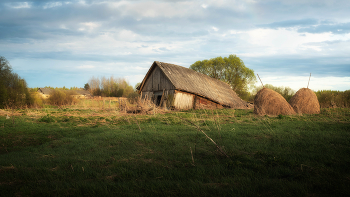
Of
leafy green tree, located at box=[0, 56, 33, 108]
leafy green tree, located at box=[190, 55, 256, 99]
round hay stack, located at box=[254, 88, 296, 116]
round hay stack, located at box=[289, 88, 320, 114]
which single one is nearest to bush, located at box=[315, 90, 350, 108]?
round hay stack, located at box=[289, 88, 320, 114]

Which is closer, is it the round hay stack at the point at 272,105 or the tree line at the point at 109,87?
the round hay stack at the point at 272,105

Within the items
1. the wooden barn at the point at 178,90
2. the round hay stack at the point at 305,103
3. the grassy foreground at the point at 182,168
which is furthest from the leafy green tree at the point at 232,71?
the grassy foreground at the point at 182,168

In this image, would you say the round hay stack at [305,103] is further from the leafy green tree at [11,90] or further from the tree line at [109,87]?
the tree line at [109,87]

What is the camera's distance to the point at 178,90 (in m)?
22.8

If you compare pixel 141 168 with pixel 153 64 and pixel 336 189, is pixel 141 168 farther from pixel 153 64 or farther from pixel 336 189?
pixel 153 64

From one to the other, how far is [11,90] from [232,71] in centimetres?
3915

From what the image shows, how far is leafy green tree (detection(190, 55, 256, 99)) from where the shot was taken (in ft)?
147

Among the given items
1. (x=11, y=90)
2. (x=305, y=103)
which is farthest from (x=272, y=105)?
(x=11, y=90)

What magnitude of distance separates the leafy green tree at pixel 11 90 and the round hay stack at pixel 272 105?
26940mm

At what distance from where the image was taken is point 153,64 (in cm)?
2470

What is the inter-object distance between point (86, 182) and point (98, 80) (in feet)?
247

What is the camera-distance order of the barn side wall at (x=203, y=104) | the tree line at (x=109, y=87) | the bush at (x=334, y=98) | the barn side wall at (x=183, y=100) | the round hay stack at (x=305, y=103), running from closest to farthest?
the round hay stack at (x=305, y=103)
the barn side wall at (x=183, y=100)
the bush at (x=334, y=98)
the barn side wall at (x=203, y=104)
the tree line at (x=109, y=87)

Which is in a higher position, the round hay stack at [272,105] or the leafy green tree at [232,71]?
the leafy green tree at [232,71]

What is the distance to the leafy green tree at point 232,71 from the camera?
1758 inches
